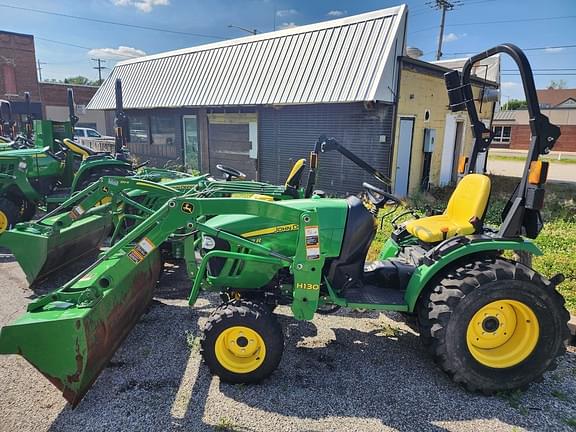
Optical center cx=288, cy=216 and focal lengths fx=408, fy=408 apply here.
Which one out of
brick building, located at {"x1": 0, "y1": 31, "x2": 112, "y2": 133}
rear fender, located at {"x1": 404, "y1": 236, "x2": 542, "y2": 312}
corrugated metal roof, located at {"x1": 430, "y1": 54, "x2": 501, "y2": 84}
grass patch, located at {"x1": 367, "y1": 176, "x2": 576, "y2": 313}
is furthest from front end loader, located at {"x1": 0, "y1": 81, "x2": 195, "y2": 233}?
brick building, located at {"x1": 0, "y1": 31, "x2": 112, "y2": 133}

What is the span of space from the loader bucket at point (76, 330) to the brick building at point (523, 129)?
3746cm

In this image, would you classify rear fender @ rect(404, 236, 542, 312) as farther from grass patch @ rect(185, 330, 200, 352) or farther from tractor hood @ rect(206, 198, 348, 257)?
grass patch @ rect(185, 330, 200, 352)

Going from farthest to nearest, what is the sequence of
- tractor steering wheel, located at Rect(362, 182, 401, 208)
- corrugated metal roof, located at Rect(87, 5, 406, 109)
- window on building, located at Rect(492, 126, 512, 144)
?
window on building, located at Rect(492, 126, 512, 144) < corrugated metal roof, located at Rect(87, 5, 406, 109) < tractor steering wheel, located at Rect(362, 182, 401, 208)

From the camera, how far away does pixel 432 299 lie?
2943 millimetres

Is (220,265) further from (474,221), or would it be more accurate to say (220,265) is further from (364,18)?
(364,18)

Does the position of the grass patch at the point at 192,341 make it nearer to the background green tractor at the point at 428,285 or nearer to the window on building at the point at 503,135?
the background green tractor at the point at 428,285

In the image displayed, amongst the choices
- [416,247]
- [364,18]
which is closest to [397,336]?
[416,247]

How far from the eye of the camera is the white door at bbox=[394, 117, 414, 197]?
9.23 meters

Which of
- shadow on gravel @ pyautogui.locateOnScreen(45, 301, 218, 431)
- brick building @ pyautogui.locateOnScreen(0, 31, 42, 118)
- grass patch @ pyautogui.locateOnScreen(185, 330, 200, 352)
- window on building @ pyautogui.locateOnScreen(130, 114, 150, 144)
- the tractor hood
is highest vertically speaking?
brick building @ pyautogui.locateOnScreen(0, 31, 42, 118)

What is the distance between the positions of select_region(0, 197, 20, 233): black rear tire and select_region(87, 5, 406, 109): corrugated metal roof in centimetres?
599

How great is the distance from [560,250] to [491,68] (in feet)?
33.5

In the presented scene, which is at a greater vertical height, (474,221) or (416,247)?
(474,221)

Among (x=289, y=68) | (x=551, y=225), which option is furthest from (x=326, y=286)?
(x=289, y=68)

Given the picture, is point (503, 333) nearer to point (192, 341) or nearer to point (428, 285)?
point (428, 285)
